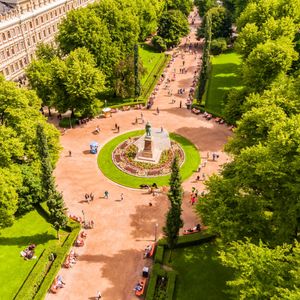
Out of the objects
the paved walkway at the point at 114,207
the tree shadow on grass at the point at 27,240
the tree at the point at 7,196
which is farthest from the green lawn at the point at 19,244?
the paved walkway at the point at 114,207

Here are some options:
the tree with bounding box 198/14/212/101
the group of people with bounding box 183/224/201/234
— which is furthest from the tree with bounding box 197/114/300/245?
the tree with bounding box 198/14/212/101

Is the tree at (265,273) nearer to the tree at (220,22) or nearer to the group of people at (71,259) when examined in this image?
the group of people at (71,259)

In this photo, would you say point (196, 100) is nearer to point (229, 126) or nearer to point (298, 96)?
point (229, 126)

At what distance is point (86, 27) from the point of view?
80.5m

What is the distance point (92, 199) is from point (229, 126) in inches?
1329

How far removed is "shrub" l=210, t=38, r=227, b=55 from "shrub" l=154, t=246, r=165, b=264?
273 ft

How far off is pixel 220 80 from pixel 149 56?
28761mm

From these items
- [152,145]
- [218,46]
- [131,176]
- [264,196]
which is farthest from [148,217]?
[218,46]

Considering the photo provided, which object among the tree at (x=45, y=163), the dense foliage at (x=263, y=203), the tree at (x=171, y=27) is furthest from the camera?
the tree at (x=171, y=27)

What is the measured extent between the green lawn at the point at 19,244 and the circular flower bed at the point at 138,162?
17.2m

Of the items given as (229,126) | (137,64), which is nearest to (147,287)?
(229,126)

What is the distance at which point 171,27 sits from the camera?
120688mm

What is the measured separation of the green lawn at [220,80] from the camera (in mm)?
85750

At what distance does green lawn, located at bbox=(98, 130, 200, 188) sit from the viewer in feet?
199
